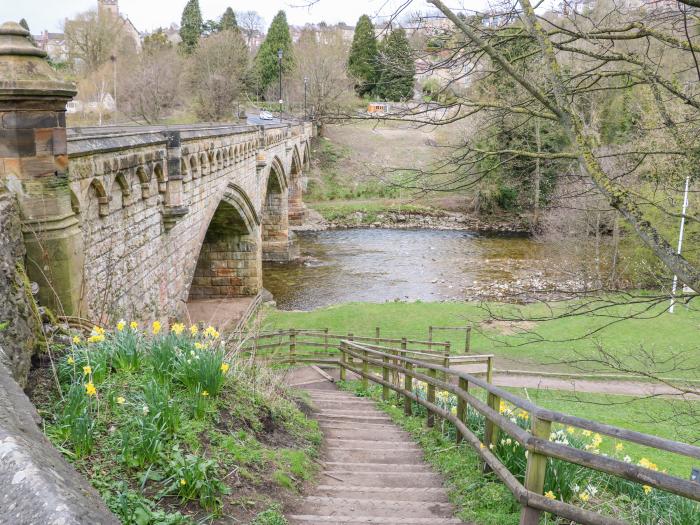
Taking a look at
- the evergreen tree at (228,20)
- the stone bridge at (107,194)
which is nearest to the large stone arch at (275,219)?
the stone bridge at (107,194)

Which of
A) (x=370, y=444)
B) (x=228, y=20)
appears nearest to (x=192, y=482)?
(x=370, y=444)

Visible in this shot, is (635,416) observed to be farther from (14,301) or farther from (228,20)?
(228,20)

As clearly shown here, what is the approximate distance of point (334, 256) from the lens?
32031mm

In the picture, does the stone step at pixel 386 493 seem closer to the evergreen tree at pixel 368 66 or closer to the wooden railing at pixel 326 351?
the evergreen tree at pixel 368 66

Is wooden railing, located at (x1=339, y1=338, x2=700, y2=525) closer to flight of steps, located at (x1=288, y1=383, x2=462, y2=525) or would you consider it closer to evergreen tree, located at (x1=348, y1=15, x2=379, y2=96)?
flight of steps, located at (x1=288, y1=383, x2=462, y2=525)

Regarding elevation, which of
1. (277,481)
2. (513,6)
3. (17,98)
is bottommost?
(277,481)

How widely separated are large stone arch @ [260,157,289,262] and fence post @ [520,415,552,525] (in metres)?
27.9

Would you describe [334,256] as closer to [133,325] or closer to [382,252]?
[382,252]

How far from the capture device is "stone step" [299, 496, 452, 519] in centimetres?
415

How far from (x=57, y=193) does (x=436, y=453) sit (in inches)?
177

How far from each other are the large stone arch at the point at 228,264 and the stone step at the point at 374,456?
17151 millimetres

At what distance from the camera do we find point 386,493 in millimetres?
4633

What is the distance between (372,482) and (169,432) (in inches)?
73.2

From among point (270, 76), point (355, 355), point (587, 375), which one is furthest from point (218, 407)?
point (270, 76)
